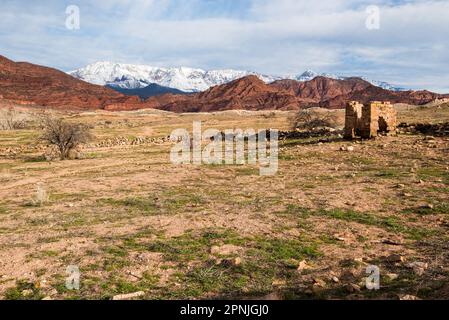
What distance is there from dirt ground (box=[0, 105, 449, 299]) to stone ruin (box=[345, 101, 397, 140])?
574 cm

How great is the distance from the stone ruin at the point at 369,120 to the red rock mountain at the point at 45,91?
475 ft

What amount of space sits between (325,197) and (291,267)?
463cm

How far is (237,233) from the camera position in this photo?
7.83 meters

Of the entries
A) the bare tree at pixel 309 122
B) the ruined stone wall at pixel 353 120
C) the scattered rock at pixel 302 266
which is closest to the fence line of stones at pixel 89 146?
the bare tree at pixel 309 122

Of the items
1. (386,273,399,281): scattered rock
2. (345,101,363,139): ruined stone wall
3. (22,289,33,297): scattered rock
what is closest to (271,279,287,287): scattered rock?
(386,273,399,281): scattered rock

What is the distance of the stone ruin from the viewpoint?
68.4 ft

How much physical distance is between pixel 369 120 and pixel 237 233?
1534cm

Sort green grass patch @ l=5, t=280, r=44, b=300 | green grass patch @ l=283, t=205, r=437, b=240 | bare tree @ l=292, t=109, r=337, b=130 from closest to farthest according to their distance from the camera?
green grass patch @ l=5, t=280, r=44, b=300, green grass patch @ l=283, t=205, r=437, b=240, bare tree @ l=292, t=109, r=337, b=130

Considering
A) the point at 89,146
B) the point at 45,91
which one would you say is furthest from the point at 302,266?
the point at 45,91

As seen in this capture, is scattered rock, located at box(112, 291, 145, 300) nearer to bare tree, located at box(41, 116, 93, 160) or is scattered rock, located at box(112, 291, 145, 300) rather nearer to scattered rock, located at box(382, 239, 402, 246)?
scattered rock, located at box(382, 239, 402, 246)

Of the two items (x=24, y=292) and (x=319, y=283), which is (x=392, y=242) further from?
(x=24, y=292)

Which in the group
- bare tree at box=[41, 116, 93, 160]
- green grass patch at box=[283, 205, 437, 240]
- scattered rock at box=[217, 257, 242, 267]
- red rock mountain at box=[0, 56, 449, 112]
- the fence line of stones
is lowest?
scattered rock at box=[217, 257, 242, 267]

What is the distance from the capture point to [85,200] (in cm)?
1129
